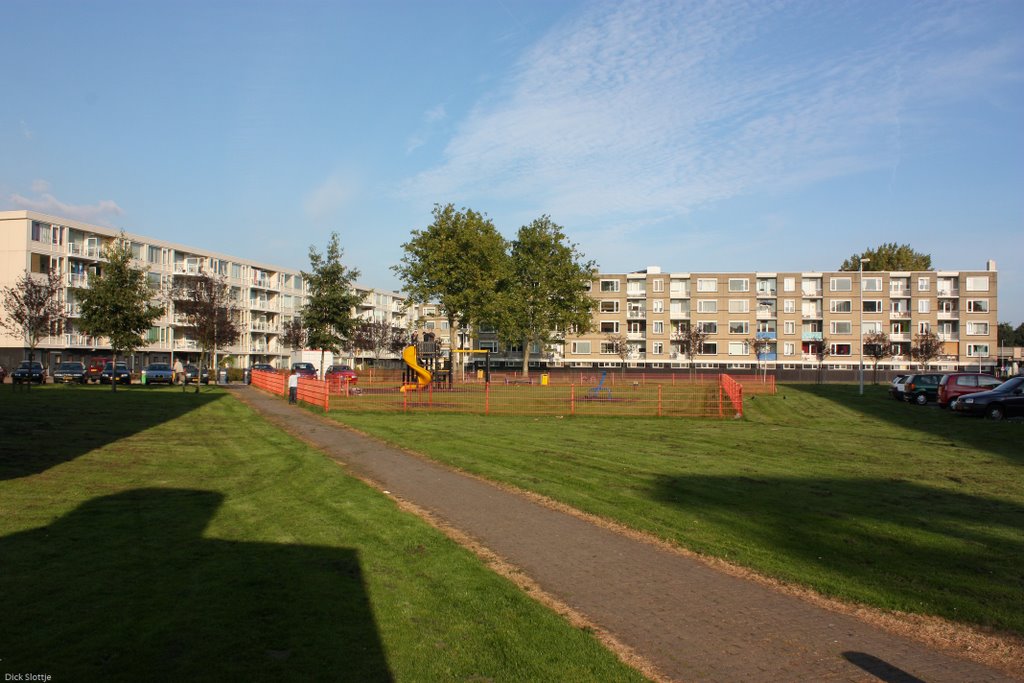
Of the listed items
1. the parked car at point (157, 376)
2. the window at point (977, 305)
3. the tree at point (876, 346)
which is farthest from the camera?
the window at point (977, 305)

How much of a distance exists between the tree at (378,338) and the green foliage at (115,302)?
50.5m

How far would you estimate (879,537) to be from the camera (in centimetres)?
896

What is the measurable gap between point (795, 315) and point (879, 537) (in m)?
83.6

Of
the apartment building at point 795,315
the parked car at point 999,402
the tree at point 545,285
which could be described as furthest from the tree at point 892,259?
the parked car at point 999,402

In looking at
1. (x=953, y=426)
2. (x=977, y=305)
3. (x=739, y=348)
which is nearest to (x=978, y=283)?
(x=977, y=305)

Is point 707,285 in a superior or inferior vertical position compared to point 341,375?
superior

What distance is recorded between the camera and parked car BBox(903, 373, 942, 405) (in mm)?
37156

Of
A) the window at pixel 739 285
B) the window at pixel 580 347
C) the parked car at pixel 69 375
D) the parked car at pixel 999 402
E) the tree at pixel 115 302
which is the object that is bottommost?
the parked car at pixel 69 375

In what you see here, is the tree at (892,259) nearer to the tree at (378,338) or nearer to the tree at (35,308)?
the tree at (378,338)

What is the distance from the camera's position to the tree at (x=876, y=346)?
7319 cm

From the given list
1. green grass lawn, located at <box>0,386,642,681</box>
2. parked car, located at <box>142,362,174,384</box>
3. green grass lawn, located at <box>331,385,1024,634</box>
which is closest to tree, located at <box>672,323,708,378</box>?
parked car, located at <box>142,362,174,384</box>

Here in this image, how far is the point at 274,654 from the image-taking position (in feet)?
16.9

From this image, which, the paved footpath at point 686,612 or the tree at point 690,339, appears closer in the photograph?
the paved footpath at point 686,612

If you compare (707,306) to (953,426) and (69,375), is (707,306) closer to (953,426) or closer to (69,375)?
(953,426)
